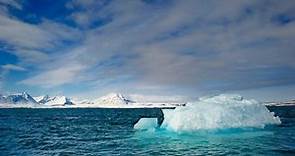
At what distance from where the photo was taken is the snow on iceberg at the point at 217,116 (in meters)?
32.1

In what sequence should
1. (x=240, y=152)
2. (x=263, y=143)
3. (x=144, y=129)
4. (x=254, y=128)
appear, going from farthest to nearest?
(x=144, y=129)
(x=254, y=128)
(x=263, y=143)
(x=240, y=152)

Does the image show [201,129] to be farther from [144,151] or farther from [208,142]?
[144,151]

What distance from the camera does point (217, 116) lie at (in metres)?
32.3

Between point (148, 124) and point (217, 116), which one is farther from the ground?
point (217, 116)

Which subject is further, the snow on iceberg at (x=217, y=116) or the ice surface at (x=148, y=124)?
the ice surface at (x=148, y=124)

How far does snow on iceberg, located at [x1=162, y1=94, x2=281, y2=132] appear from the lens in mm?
32094

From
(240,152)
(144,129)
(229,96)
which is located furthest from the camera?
(144,129)

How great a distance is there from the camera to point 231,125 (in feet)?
107

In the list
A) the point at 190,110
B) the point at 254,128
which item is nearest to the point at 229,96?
the point at 254,128

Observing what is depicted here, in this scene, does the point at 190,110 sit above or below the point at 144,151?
above

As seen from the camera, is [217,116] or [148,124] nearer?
[217,116]

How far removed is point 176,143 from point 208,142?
2603 millimetres

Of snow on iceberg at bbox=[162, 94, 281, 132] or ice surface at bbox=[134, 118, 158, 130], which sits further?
ice surface at bbox=[134, 118, 158, 130]

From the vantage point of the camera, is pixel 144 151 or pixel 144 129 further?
pixel 144 129
